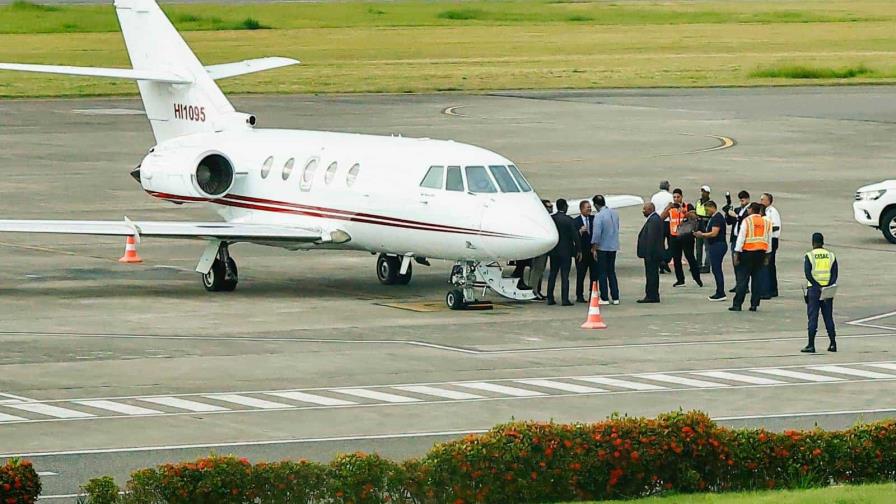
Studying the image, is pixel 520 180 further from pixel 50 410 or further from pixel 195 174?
pixel 50 410

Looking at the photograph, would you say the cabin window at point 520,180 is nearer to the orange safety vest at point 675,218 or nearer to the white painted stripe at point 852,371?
the orange safety vest at point 675,218

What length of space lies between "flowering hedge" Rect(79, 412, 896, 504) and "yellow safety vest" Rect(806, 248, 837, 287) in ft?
35.5

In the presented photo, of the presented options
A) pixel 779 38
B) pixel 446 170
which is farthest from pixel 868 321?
pixel 779 38

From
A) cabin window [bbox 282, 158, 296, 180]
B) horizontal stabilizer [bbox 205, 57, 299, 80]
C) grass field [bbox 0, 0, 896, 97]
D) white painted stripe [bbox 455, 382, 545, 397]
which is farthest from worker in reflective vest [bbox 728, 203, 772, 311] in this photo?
grass field [bbox 0, 0, 896, 97]

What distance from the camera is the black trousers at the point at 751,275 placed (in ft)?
110

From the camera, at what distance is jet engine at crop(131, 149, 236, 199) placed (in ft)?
125

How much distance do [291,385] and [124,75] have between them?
55.5 feet

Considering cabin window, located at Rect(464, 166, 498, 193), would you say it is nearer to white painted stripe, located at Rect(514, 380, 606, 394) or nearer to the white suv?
white painted stripe, located at Rect(514, 380, 606, 394)

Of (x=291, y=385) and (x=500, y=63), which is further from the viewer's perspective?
(x=500, y=63)

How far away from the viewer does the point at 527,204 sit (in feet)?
111

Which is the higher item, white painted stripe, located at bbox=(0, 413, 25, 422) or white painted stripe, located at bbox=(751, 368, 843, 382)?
white painted stripe, located at bbox=(751, 368, 843, 382)

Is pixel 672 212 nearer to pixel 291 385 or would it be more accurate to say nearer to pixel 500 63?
pixel 291 385

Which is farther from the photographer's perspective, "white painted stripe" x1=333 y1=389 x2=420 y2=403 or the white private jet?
the white private jet

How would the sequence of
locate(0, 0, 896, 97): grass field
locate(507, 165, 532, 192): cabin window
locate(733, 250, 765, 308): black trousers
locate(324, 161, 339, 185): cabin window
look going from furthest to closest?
locate(0, 0, 896, 97): grass field
locate(324, 161, 339, 185): cabin window
locate(507, 165, 532, 192): cabin window
locate(733, 250, 765, 308): black trousers
